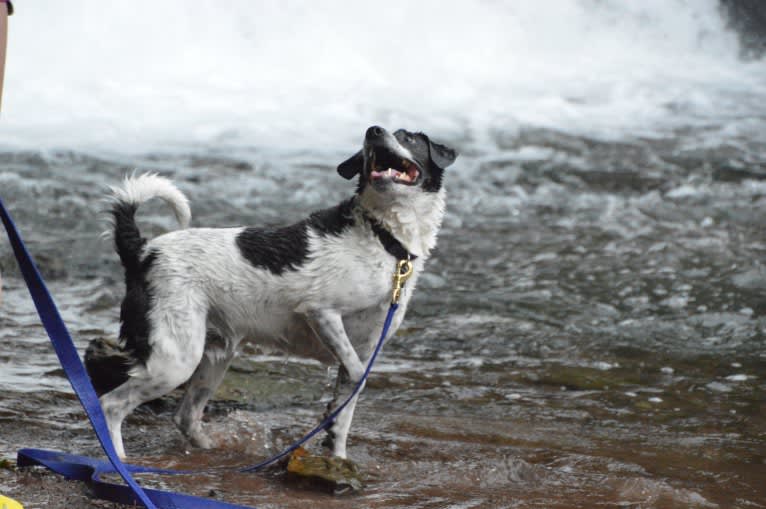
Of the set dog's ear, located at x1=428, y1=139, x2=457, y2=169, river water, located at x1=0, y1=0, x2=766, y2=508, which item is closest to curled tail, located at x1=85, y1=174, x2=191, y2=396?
river water, located at x1=0, y1=0, x2=766, y2=508

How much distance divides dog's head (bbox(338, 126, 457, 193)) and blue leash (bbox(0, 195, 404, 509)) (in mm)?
959

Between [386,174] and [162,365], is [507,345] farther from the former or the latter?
[162,365]

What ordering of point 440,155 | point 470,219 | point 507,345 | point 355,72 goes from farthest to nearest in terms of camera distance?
point 355,72 < point 470,219 < point 507,345 < point 440,155

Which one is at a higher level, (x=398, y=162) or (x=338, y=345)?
(x=398, y=162)

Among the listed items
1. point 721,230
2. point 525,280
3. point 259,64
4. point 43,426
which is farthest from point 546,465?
point 259,64

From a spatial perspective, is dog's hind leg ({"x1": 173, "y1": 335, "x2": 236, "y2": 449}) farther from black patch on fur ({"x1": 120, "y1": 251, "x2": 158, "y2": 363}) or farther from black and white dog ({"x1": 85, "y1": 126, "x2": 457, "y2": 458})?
black patch on fur ({"x1": 120, "y1": 251, "x2": 158, "y2": 363})

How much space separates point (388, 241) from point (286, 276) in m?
0.43

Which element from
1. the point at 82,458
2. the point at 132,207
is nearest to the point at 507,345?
the point at 132,207

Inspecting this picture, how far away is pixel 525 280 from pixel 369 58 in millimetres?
10776

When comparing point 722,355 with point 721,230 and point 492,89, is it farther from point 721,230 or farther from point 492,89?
point 492,89

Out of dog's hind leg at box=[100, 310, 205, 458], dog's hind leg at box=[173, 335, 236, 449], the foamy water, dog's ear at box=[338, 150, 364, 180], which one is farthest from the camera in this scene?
the foamy water

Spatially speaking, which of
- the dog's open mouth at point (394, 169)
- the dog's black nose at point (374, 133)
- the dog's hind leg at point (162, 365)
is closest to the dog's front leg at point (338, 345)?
the dog's hind leg at point (162, 365)

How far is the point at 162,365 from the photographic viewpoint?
416cm

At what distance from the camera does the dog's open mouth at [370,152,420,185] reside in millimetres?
4227
